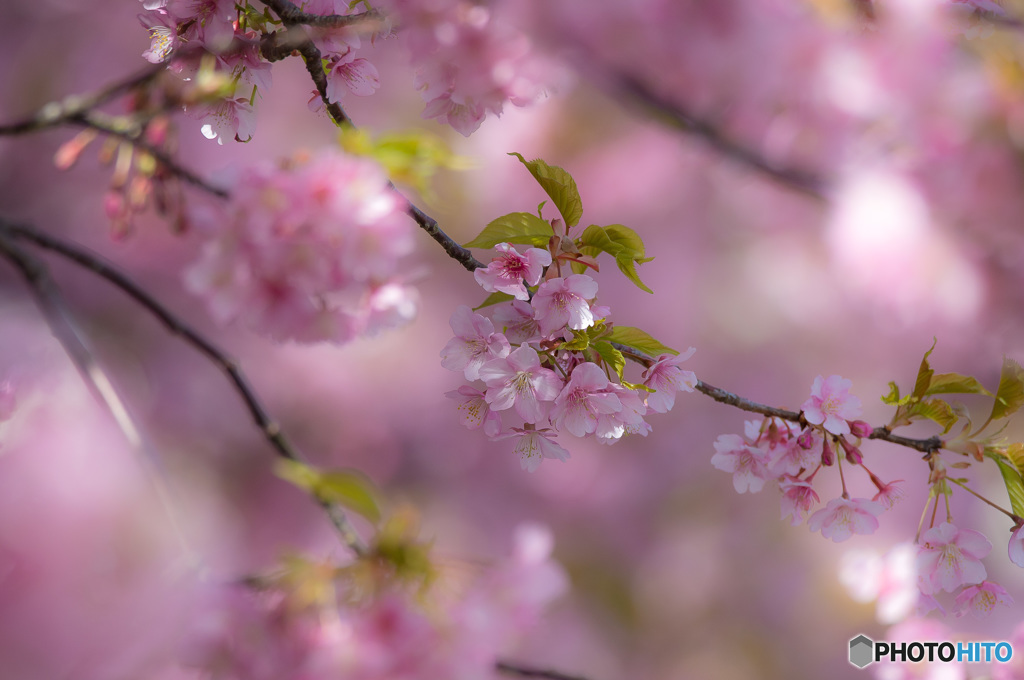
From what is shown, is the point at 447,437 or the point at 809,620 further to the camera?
the point at 809,620

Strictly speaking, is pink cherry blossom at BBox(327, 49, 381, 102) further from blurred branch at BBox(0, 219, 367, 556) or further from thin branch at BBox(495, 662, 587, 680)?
thin branch at BBox(495, 662, 587, 680)

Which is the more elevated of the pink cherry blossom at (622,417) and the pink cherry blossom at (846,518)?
the pink cherry blossom at (622,417)

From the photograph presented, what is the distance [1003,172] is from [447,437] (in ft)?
7.32

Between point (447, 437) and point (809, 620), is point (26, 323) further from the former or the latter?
point (809, 620)

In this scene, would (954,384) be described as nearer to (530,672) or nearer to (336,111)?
(530,672)

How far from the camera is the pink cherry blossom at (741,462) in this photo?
0.68 meters

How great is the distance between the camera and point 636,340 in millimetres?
619

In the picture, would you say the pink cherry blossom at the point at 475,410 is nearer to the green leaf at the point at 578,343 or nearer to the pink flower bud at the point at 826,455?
the green leaf at the point at 578,343

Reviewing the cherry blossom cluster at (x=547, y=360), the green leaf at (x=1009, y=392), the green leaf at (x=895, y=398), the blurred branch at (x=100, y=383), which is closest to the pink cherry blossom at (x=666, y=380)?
the cherry blossom cluster at (x=547, y=360)

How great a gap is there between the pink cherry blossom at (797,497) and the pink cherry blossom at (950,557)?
0.13 m

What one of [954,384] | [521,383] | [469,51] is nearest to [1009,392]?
[954,384]

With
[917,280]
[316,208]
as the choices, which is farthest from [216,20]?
[917,280]

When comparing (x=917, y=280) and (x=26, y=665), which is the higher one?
(x=917, y=280)

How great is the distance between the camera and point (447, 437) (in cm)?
273
